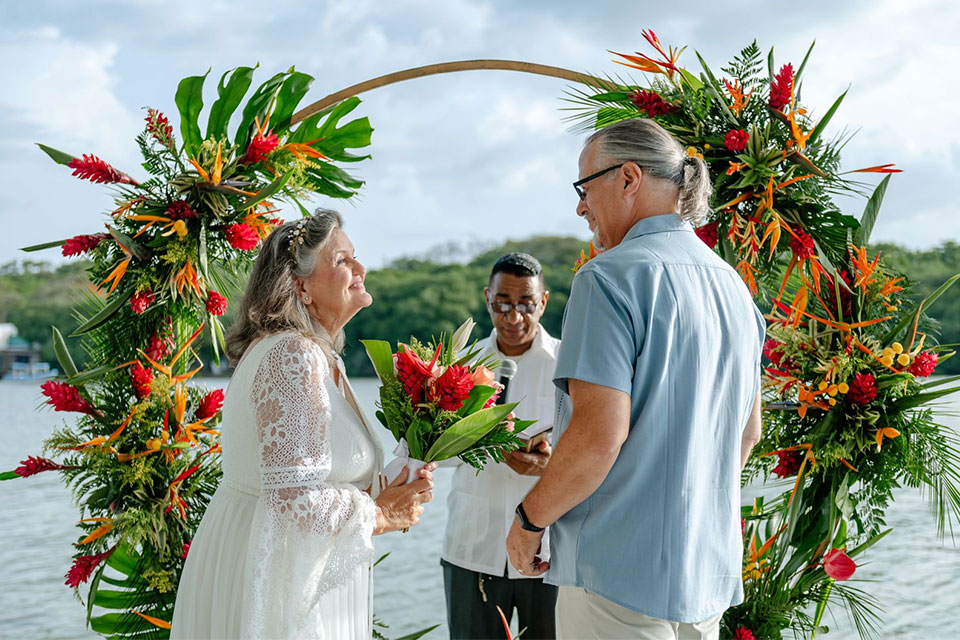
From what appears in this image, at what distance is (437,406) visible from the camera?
235cm

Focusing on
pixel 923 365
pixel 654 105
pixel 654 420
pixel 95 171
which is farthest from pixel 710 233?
pixel 95 171

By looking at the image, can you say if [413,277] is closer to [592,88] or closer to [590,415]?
[592,88]

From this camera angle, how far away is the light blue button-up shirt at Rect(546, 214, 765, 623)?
6.14 feet

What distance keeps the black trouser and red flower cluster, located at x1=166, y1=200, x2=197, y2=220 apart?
1632 millimetres

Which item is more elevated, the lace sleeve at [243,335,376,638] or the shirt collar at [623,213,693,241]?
the shirt collar at [623,213,693,241]

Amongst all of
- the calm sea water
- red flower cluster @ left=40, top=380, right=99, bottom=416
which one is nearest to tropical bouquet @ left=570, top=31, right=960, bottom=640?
red flower cluster @ left=40, top=380, right=99, bottom=416

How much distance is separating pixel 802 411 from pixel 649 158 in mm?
1425

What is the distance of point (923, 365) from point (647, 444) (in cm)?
162

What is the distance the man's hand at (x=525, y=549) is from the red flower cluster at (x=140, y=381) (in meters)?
1.60

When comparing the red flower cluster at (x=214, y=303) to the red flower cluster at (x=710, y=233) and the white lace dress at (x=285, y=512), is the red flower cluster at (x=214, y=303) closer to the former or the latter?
the white lace dress at (x=285, y=512)

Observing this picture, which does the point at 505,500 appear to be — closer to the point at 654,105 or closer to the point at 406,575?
the point at 654,105

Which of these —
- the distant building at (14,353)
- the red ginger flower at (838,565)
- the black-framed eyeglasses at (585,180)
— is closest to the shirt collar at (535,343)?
the red ginger flower at (838,565)

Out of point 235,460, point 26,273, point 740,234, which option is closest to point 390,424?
point 235,460

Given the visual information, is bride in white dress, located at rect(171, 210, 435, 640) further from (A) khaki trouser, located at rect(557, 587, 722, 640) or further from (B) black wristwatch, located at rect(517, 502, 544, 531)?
(A) khaki trouser, located at rect(557, 587, 722, 640)
